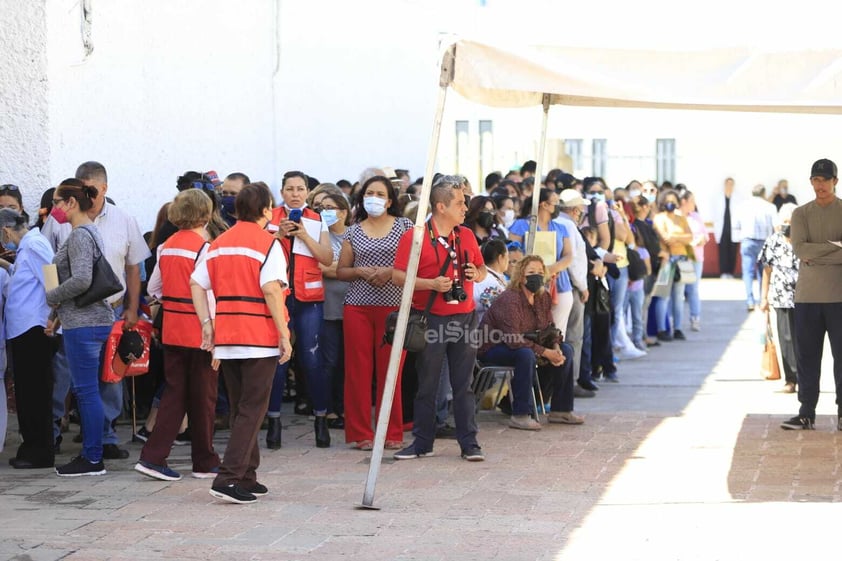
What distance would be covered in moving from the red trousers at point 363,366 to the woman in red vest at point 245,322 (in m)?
1.75

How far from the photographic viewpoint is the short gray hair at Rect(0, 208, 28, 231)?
9414 mm

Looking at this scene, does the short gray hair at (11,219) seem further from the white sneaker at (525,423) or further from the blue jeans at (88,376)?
the white sneaker at (525,423)

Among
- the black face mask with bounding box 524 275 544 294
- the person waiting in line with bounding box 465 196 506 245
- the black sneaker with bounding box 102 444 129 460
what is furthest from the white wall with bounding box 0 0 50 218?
the black face mask with bounding box 524 275 544 294

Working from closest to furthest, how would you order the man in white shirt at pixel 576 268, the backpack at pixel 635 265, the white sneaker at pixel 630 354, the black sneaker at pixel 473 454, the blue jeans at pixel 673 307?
the black sneaker at pixel 473 454, the man in white shirt at pixel 576 268, the backpack at pixel 635 265, the white sneaker at pixel 630 354, the blue jeans at pixel 673 307

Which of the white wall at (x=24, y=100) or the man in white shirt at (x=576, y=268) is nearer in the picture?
the white wall at (x=24, y=100)

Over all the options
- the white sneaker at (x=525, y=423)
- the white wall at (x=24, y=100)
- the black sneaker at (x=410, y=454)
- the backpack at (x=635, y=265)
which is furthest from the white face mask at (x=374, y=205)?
the backpack at (x=635, y=265)

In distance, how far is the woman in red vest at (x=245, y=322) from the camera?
7820 millimetres

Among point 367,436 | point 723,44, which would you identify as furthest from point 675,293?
point 723,44

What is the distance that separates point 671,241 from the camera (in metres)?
17.3

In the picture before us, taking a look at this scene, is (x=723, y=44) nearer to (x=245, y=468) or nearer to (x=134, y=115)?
(x=245, y=468)

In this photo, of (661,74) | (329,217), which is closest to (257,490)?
(329,217)

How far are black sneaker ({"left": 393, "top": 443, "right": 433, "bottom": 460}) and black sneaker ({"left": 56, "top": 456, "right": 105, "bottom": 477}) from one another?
198 cm

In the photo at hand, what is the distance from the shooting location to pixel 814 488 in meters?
8.22

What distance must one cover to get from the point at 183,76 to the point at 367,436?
16.3 feet
